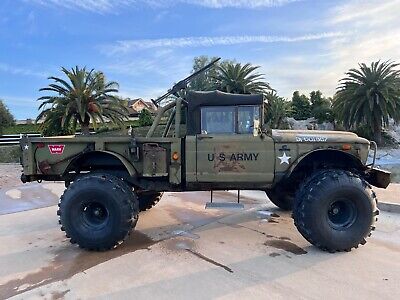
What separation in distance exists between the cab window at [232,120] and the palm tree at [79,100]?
20.3m

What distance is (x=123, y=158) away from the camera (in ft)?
15.6

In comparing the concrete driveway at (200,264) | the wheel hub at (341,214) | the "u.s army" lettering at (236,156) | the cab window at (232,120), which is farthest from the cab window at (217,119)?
the wheel hub at (341,214)

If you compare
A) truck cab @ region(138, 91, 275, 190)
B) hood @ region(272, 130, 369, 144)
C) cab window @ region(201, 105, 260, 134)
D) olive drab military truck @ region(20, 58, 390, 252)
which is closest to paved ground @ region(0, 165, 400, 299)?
olive drab military truck @ region(20, 58, 390, 252)

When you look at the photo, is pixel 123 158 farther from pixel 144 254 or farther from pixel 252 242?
pixel 252 242

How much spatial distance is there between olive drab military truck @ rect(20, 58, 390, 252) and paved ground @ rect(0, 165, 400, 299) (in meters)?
0.35

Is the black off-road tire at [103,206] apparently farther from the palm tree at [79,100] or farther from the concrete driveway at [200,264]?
the palm tree at [79,100]

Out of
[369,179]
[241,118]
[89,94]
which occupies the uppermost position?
[89,94]

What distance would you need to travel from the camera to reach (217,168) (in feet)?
15.3

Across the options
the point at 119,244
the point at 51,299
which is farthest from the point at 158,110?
the point at 51,299

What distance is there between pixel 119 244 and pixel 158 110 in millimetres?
2002

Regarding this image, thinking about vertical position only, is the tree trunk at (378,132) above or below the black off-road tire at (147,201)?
above

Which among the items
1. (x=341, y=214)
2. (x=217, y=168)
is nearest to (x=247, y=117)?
(x=217, y=168)

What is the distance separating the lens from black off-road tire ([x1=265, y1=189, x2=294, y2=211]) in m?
6.06

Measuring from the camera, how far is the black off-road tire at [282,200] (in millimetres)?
6059
